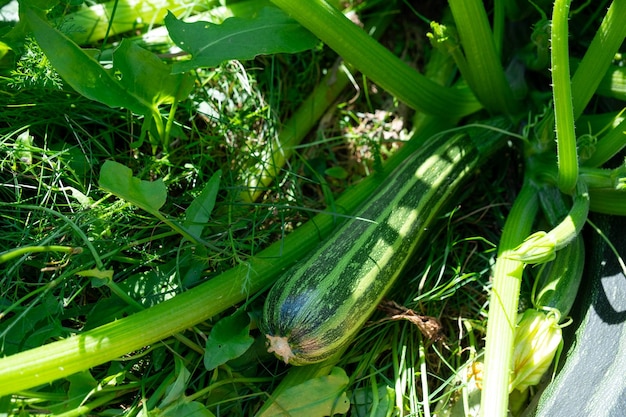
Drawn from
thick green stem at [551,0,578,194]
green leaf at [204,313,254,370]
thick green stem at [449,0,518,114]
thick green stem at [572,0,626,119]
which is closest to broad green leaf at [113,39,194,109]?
green leaf at [204,313,254,370]

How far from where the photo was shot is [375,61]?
2.09 meters

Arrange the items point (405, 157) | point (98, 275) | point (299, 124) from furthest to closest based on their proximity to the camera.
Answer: point (299, 124)
point (405, 157)
point (98, 275)

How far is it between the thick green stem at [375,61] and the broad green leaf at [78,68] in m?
0.50

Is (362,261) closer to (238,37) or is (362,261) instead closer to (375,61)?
(375,61)

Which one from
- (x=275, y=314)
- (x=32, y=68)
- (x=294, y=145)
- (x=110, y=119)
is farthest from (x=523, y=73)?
(x=32, y=68)

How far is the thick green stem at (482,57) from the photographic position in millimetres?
2010

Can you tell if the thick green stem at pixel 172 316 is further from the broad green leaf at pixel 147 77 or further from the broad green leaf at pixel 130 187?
the broad green leaf at pixel 147 77

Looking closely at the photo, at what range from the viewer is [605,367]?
186cm

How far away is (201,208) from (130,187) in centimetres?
27

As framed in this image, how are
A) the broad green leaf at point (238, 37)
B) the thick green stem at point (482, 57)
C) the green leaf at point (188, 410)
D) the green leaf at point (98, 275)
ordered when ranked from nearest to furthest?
the green leaf at point (98, 275) → the green leaf at point (188, 410) → the broad green leaf at point (238, 37) → the thick green stem at point (482, 57)

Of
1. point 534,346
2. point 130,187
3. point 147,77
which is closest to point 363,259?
point 534,346

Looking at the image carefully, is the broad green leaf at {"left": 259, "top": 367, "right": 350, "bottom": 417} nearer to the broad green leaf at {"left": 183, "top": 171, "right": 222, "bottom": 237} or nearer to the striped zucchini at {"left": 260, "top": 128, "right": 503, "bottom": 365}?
the striped zucchini at {"left": 260, "top": 128, "right": 503, "bottom": 365}

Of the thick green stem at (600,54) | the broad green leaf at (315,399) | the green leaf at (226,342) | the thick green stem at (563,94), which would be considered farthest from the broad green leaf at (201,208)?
the thick green stem at (600,54)

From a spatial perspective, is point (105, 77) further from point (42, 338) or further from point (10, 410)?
point (10, 410)
